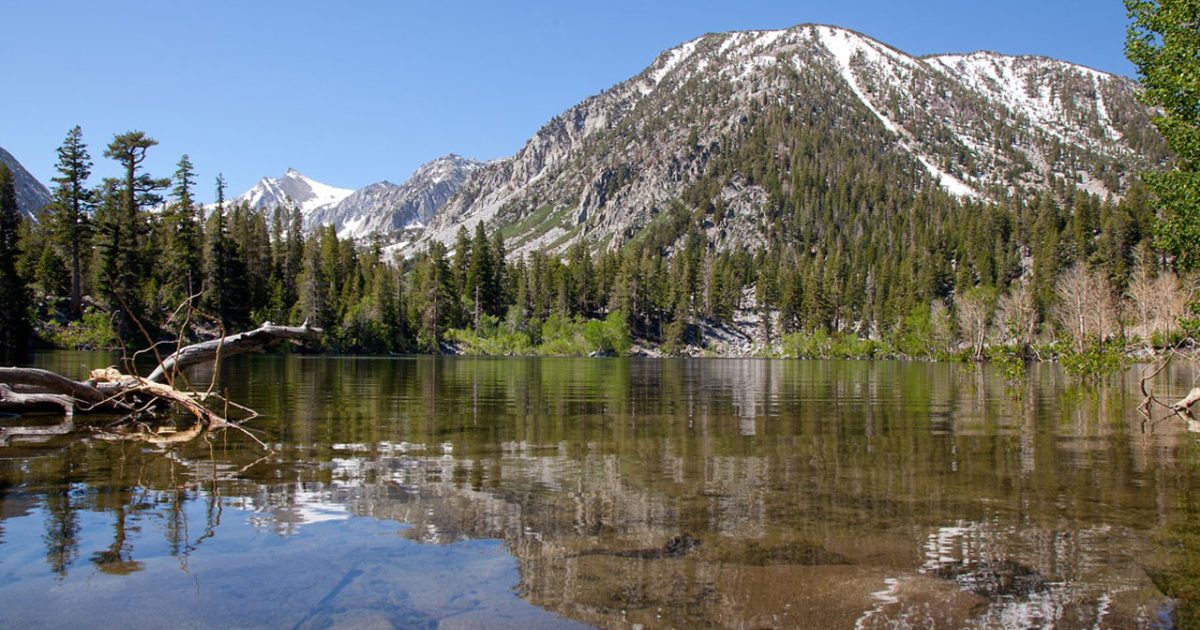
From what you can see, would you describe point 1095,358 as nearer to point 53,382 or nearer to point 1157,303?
point 53,382

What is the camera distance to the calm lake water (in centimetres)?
654

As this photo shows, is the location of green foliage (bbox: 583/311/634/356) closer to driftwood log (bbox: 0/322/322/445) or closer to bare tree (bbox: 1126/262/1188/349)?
bare tree (bbox: 1126/262/1188/349)

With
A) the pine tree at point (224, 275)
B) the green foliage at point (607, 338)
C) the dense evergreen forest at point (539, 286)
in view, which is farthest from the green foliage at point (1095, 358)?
the green foliage at point (607, 338)

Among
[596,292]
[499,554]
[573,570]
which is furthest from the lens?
[596,292]

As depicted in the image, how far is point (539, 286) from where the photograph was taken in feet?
519

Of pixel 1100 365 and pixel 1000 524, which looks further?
pixel 1100 365

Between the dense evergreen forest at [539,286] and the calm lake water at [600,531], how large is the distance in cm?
4723

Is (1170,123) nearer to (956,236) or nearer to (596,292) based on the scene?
(596,292)

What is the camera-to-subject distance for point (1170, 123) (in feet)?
71.4

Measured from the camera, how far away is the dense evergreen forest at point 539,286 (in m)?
79.4

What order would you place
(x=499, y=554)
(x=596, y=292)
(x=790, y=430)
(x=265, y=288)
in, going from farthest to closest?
(x=596, y=292) → (x=265, y=288) → (x=790, y=430) → (x=499, y=554)

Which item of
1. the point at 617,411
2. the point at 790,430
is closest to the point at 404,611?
the point at 790,430

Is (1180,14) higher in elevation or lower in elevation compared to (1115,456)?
higher

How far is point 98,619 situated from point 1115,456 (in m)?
18.4
